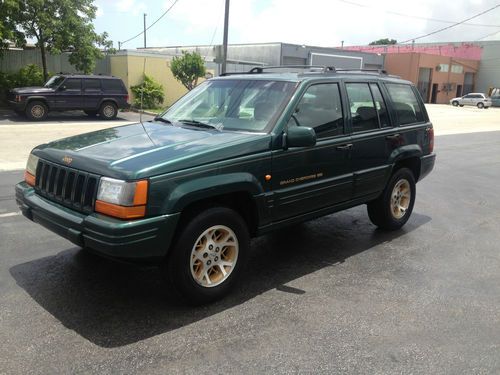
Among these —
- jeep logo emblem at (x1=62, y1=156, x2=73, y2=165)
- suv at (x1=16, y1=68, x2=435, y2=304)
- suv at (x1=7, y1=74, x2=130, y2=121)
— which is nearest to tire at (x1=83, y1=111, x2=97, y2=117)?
suv at (x1=7, y1=74, x2=130, y2=121)

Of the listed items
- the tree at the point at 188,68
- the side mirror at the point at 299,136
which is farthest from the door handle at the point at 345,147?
the tree at the point at 188,68

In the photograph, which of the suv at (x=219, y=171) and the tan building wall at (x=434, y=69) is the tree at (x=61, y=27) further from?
the tan building wall at (x=434, y=69)

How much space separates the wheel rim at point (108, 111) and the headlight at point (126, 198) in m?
18.6

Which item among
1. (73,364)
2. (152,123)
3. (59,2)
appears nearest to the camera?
(73,364)

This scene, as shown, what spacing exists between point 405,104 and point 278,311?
10.9ft

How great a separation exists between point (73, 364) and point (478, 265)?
3968 millimetres

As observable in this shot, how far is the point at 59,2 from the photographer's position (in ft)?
70.5

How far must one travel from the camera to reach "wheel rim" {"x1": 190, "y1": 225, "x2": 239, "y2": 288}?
12.3 feet

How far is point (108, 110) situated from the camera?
21.0m

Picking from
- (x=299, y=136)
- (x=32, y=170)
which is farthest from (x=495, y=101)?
(x=32, y=170)

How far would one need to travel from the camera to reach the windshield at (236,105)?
169 inches

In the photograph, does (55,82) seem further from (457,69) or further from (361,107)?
(457,69)

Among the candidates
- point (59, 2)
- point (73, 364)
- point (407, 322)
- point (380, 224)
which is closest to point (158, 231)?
point (73, 364)

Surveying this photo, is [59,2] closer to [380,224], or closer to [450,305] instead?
[380,224]
